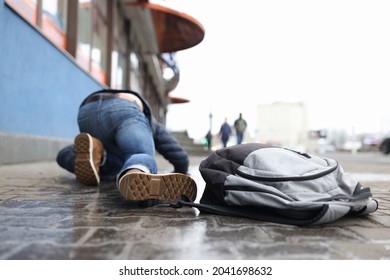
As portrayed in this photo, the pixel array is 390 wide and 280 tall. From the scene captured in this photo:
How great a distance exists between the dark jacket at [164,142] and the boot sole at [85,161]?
44 cm

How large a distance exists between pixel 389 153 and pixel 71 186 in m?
20.7

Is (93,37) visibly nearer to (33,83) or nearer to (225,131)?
(33,83)

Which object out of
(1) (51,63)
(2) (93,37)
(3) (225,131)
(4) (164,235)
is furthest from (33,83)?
(3) (225,131)

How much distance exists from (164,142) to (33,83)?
3.21 meters

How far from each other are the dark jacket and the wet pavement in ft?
2.95

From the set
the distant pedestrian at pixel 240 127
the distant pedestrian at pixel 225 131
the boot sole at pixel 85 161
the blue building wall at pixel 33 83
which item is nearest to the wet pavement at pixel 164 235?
the boot sole at pixel 85 161

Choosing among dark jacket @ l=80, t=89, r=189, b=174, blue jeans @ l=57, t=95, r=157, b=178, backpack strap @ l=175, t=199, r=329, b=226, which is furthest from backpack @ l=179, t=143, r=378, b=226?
dark jacket @ l=80, t=89, r=189, b=174

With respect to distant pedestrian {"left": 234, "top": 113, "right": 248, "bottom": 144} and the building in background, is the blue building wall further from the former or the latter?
distant pedestrian {"left": 234, "top": 113, "right": 248, "bottom": 144}

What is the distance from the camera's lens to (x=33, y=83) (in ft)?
17.1

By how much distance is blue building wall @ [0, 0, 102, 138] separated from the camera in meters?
4.43

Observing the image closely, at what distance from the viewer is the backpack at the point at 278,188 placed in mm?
1529

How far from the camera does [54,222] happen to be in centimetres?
157

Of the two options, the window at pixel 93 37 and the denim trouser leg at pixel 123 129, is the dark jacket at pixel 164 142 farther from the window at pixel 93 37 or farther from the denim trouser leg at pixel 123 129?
the window at pixel 93 37
